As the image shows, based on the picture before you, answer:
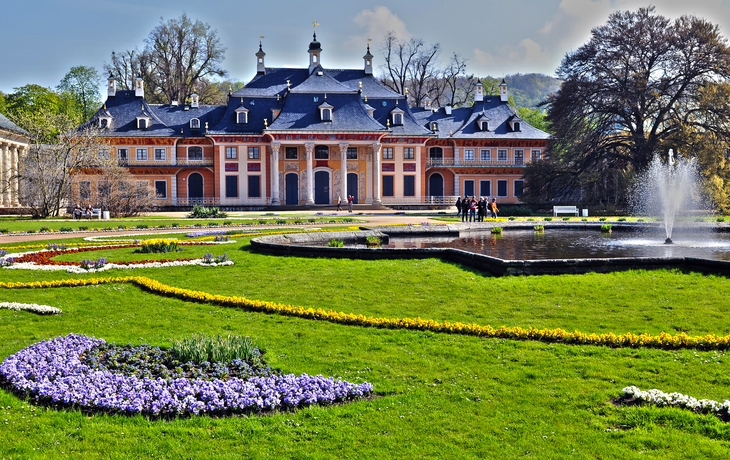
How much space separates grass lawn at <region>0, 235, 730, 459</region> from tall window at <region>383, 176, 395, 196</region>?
42.8 metres

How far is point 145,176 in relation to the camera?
56.2 metres

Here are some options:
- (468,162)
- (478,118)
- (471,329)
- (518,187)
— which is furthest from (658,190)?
(471,329)

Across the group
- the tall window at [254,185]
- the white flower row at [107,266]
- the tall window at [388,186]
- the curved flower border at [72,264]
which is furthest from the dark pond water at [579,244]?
the tall window at [254,185]

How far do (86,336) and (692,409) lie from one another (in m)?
7.48

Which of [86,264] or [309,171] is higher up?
[309,171]

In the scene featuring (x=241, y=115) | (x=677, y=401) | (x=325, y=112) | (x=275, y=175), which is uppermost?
(x=241, y=115)

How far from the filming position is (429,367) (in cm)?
712

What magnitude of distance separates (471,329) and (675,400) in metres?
3.14

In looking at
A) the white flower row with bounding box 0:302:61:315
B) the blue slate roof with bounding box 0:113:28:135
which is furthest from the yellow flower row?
the blue slate roof with bounding box 0:113:28:135

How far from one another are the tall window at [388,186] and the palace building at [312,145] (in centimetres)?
10

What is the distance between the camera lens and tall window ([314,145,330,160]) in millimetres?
54503

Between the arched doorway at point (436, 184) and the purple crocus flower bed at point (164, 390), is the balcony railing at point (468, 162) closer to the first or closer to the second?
the arched doorway at point (436, 184)

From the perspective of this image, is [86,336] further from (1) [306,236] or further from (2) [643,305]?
(1) [306,236]

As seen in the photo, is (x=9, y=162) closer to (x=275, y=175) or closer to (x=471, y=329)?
(x=275, y=175)
